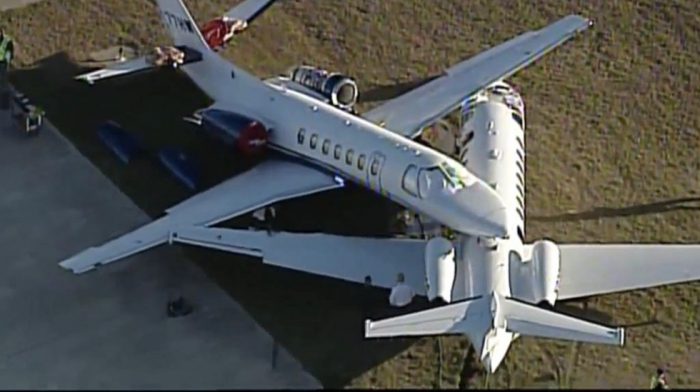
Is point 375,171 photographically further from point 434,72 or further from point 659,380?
point 434,72

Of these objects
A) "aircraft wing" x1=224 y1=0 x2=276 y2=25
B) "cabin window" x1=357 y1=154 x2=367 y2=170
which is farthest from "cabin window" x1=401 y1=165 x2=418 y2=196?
"aircraft wing" x1=224 y1=0 x2=276 y2=25

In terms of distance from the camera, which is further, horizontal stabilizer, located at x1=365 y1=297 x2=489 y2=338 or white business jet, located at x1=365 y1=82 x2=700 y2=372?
white business jet, located at x1=365 y1=82 x2=700 y2=372

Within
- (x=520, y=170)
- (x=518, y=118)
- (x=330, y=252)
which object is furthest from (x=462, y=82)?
(x=330, y=252)

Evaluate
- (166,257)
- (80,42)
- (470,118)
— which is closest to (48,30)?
(80,42)

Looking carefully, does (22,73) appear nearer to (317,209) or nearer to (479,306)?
(317,209)

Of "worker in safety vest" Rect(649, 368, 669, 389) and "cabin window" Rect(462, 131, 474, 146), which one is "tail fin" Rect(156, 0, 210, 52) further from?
"worker in safety vest" Rect(649, 368, 669, 389)

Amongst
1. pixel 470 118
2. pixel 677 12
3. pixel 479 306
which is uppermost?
pixel 677 12
